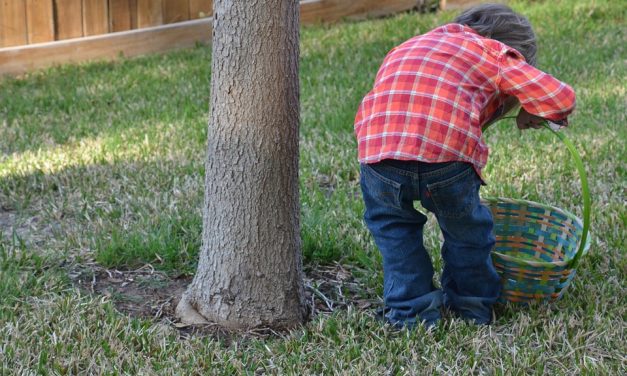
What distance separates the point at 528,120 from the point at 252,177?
99 cm

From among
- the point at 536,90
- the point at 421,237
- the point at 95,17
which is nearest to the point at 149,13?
the point at 95,17

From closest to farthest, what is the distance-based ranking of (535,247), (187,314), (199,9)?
1. (187,314)
2. (535,247)
3. (199,9)

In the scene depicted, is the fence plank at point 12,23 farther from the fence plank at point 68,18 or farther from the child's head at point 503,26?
the child's head at point 503,26

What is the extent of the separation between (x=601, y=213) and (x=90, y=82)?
13.0 feet

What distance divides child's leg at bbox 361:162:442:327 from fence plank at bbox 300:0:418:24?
5438 mm

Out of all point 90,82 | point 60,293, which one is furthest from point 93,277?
point 90,82

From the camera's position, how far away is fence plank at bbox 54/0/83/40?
279 inches

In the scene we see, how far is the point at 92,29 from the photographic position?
730 centimetres

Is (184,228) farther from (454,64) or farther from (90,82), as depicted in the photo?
(90,82)

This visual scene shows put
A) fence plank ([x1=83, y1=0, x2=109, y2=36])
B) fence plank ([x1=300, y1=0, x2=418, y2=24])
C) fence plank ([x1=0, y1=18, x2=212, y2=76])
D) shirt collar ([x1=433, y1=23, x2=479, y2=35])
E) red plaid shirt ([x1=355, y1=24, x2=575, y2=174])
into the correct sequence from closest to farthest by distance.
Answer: red plaid shirt ([x1=355, y1=24, x2=575, y2=174]) → shirt collar ([x1=433, y1=23, x2=479, y2=35]) → fence plank ([x1=0, y1=18, x2=212, y2=76]) → fence plank ([x1=83, y1=0, x2=109, y2=36]) → fence plank ([x1=300, y1=0, x2=418, y2=24])

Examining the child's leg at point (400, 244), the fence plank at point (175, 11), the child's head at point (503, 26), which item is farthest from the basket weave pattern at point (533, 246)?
the fence plank at point (175, 11)

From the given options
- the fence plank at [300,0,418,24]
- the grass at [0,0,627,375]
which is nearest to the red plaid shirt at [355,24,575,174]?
the grass at [0,0,627,375]

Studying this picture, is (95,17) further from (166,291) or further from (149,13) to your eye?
(166,291)

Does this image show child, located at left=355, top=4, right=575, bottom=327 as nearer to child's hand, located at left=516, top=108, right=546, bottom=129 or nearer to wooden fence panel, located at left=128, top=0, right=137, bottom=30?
child's hand, located at left=516, top=108, right=546, bottom=129
